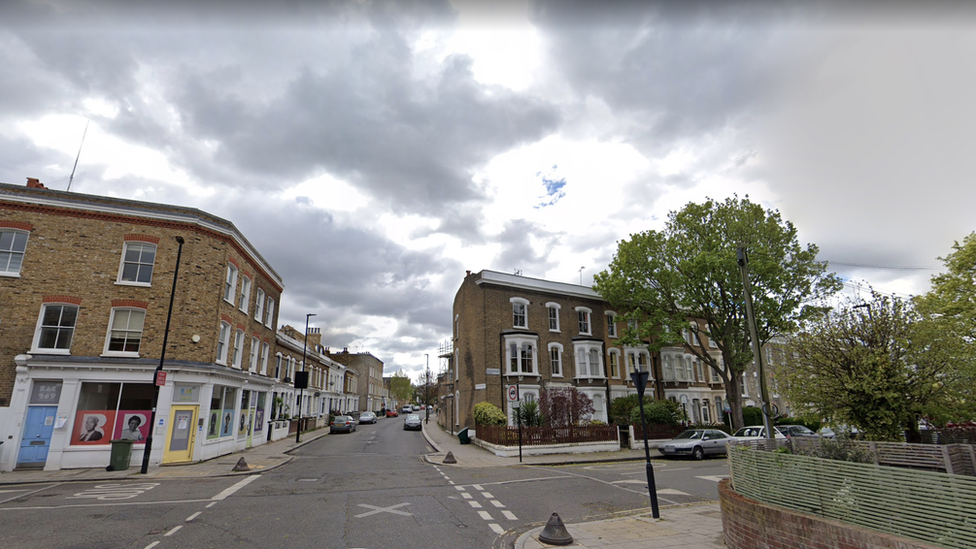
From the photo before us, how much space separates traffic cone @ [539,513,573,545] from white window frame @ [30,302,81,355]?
1986 centimetres

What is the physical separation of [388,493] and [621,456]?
1388 cm

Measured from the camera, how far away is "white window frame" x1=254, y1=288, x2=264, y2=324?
26692mm

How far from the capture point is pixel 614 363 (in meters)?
34.5

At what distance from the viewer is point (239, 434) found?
23.9m

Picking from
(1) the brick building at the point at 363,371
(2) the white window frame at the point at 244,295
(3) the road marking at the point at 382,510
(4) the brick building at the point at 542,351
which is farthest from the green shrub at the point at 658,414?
(1) the brick building at the point at 363,371

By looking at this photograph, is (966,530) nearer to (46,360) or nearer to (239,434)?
(46,360)

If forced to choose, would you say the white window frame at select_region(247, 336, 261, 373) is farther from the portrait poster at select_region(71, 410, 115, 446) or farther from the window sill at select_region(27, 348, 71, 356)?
the window sill at select_region(27, 348, 71, 356)

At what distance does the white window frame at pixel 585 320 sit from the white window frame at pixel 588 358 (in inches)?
65.0

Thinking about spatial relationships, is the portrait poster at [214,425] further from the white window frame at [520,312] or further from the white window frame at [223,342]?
the white window frame at [520,312]

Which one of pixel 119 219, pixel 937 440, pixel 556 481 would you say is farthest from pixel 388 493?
pixel 119 219

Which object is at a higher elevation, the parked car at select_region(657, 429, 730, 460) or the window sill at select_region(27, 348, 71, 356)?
the window sill at select_region(27, 348, 71, 356)

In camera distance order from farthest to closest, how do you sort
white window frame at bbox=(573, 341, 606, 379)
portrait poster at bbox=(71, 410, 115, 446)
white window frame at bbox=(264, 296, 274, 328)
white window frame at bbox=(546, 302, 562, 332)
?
white window frame at bbox=(546, 302, 562, 332)
white window frame at bbox=(573, 341, 606, 379)
white window frame at bbox=(264, 296, 274, 328)
portrait poster at bbox=(71, 410, 115, 446)

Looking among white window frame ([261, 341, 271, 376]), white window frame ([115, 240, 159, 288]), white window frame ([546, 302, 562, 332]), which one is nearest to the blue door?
white window frame ([115, 240, 159, 288])

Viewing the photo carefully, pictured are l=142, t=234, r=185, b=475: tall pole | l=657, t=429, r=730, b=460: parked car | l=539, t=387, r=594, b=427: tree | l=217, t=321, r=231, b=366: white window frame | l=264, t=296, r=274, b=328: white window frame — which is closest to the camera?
l=142, t=234, r=185, b=475: tall pole
